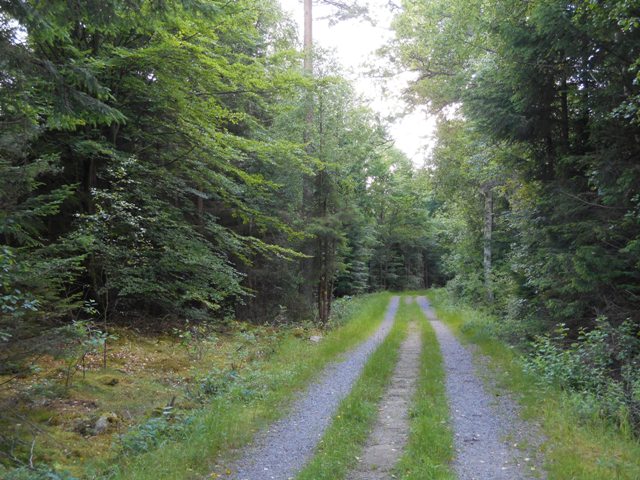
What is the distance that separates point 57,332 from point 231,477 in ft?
8.21

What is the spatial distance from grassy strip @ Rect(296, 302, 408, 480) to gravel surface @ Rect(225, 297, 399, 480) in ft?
0.50

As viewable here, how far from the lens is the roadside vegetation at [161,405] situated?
15.5ft

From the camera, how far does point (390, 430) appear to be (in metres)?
5.83

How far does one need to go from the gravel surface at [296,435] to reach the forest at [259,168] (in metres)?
2.13

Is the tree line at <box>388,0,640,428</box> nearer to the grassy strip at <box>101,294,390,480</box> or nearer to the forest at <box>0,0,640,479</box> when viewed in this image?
the forest at <box>0,0,640,479</box>

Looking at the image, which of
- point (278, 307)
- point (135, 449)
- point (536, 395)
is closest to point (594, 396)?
point (536, 395)

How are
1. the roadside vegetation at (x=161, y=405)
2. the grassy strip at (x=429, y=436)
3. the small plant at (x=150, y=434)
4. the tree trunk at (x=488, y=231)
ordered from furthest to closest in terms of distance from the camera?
1. the tree trunk at (x=488, y=231)
2. the small plant at (x=150, y=434)
3. the roadside vegetation at (x=161, y=405)
4. the grassy strip at (x=429, y=436)

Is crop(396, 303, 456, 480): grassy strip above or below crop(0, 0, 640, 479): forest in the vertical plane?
below

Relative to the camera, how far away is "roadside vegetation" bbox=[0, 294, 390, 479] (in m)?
4.73

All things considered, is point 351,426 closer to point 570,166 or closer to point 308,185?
point 570,166

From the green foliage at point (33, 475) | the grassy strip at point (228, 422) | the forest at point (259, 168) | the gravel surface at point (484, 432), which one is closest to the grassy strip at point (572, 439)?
the gravel surface at point (484, 432)

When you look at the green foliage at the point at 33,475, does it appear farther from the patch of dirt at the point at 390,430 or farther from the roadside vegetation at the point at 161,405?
the patch of dirt at the point at 390,430

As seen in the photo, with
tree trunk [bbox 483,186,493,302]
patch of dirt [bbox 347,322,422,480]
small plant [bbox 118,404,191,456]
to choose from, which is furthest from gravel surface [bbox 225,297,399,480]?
tree trunk [bbox 483,186,493,302]

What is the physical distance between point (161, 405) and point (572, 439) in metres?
5.52
